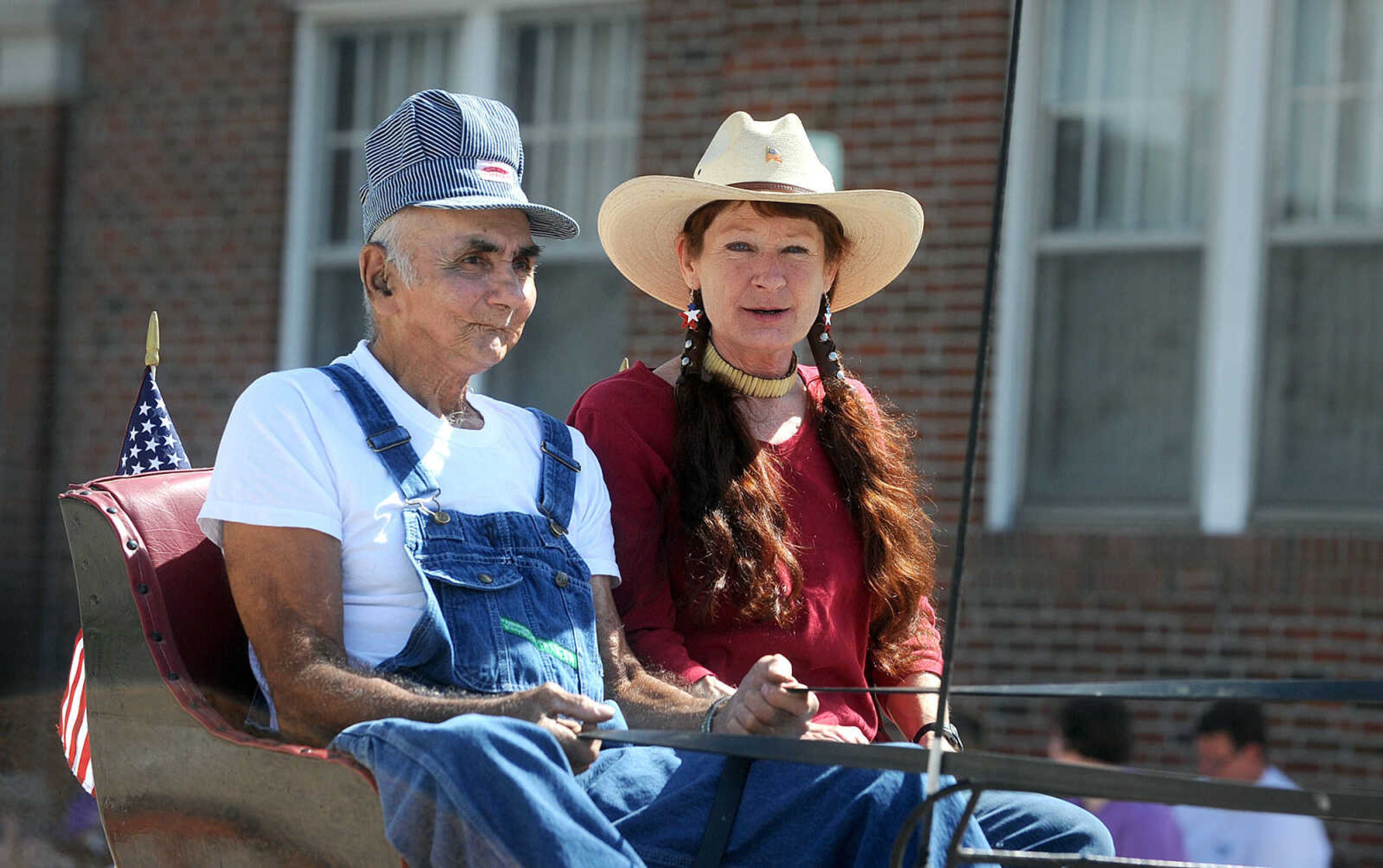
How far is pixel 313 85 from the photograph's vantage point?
762 cm

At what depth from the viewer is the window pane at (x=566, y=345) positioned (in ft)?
24.1

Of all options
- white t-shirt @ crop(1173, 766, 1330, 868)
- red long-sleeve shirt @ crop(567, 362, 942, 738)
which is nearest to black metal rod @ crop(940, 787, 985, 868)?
red long-sleeve shirt @ crop(567, 362, 942, 738)

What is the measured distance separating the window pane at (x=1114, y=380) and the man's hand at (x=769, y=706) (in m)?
4.08

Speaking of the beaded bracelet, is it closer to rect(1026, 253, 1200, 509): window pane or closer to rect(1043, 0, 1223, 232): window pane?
rect(1026, 253, 1200, 509): window pane

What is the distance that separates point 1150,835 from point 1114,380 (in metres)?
2.06

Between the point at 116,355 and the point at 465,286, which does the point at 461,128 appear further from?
the point at 116,355

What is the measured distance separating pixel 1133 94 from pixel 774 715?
466cm

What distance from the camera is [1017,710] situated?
629 cm

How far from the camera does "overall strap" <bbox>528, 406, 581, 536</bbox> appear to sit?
2.71 metres

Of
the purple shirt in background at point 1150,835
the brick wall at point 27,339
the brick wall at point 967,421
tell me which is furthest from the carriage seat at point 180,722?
the brick wall at point 27,339

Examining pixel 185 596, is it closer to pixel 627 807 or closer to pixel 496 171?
pixel 627 807

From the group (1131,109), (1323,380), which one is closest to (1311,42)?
(1131,109)

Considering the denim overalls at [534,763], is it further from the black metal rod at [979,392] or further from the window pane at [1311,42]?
the window pane at [1311,42]

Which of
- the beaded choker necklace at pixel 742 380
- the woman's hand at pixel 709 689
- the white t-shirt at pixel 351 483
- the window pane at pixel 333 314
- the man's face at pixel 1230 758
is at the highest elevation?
the window pane at pixel 333 314
